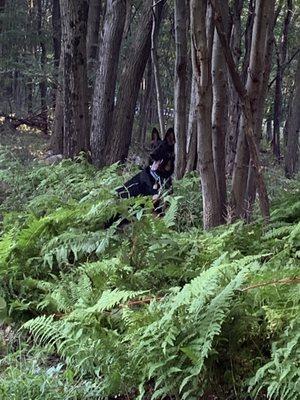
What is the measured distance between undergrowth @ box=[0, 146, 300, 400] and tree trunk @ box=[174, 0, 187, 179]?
11.6ft

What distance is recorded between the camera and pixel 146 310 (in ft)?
11.5

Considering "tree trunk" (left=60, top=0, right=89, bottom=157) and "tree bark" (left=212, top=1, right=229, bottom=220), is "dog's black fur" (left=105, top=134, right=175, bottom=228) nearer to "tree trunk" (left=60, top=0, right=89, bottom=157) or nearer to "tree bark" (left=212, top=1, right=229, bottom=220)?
"tree bark" (left=212, top=1, right=229, bottom=220)

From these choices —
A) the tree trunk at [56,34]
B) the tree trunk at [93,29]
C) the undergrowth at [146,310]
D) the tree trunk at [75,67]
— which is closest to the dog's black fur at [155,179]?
the undergrowth at [146,310]

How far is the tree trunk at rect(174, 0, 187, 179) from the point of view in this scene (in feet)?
28.9

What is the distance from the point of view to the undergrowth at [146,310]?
301 cm

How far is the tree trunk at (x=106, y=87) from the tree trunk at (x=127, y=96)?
15 cm

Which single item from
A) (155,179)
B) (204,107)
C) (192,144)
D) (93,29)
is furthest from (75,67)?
(93,29)

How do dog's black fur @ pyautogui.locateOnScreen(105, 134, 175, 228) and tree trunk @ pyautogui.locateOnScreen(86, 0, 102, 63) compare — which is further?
tree trunk @ pyautogui.locateOnScreen(86, 0, 102, 63)

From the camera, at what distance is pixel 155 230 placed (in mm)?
4621

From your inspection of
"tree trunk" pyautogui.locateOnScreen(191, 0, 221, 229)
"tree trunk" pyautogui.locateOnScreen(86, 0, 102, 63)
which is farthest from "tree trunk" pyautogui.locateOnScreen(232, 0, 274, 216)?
"tree trunk" pyautogui.locateOnScreen(86, 0, 102, 63)

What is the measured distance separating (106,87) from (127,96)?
47 centimetres

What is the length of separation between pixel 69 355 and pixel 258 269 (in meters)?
1.35

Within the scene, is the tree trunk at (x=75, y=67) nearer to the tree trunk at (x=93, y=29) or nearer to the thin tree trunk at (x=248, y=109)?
the thin tree trunk at (x=248, y=109)

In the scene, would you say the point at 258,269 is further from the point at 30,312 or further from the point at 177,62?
the point at 177,62
